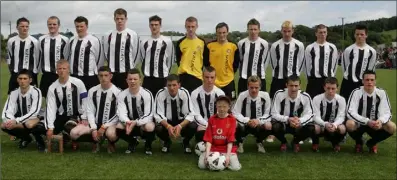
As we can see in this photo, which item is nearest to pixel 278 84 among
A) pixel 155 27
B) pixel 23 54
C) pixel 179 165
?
pixel 155 27

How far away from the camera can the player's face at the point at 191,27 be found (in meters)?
6.44

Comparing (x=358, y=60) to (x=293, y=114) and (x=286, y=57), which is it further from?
(x=293, y=114)

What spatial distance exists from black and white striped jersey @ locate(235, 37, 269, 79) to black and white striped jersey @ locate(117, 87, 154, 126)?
158cm

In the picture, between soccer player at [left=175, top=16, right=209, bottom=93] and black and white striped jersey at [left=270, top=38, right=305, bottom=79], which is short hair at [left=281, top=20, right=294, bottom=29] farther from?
soccer player at [left=175, top=16, right=209, bottom=93]

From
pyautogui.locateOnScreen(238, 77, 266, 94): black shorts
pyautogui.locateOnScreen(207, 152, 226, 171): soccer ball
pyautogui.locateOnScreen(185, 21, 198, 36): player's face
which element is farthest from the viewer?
pyautogui.locateOnScreen(238, 77, 266, 94): black shorts

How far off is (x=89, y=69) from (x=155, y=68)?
3.11 feet

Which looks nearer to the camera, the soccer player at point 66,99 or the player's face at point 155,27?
the soccer player at point 66,99

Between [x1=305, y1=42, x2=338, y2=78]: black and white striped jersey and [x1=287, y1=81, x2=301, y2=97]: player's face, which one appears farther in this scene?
[x1=305, y1=42, x2=338, y2=78]: black and white striped jersey

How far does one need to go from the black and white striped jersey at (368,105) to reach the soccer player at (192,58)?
209cm

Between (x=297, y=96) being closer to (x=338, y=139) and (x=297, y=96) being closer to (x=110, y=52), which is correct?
(x=338, y=139)

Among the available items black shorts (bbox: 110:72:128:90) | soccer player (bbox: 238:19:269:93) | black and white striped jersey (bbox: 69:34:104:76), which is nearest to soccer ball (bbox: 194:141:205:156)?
soccer player (bbox: 238:19:269:93)

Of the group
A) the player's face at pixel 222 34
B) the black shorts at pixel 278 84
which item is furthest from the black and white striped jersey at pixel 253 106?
the player's face at pixel 222 34

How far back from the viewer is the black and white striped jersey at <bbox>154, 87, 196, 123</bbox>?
586cm

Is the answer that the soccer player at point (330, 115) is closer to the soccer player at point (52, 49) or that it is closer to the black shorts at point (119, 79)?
the black shorts at point (119, 79)
